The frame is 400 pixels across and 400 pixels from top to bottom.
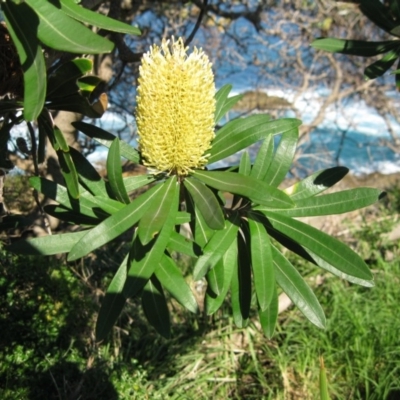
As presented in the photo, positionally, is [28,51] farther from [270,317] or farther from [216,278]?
[270,317]

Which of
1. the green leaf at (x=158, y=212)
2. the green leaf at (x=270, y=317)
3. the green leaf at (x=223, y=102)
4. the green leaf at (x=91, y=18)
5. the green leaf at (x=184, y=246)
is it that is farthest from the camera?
the green leaf at (x=223, y=102)

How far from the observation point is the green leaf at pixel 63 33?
2.47ft

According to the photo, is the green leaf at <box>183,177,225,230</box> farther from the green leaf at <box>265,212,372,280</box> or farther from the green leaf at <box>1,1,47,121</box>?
the green leaf at <box>1,1,47,121</box>

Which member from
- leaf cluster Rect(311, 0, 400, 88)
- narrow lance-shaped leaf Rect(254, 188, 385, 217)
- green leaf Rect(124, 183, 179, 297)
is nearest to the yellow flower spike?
green leaf Rect(124, 183, 179, 297)

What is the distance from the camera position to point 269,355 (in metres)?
3.01

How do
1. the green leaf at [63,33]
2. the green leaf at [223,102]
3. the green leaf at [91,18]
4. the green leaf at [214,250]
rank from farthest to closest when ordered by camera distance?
the green leaf at [223,102]
the green leaf at [214,250]
the green leaf at [91,18]
the green leaf at [63,33]

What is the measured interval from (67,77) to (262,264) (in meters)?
0.63

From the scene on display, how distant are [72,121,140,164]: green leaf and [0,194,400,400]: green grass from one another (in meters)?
1.37

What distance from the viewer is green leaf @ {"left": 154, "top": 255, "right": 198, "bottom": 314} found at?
1.24 meters

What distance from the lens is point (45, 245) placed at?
1.24 metres

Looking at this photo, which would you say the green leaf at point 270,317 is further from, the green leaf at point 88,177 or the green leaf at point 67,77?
the green leaf at point 67,77

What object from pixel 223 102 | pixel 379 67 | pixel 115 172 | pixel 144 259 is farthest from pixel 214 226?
pixel 379 67

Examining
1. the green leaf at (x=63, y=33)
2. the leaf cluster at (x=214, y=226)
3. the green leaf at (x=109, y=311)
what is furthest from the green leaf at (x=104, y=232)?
the green leaf at (x=63, y=33)

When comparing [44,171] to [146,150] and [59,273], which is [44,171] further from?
[146,150]
